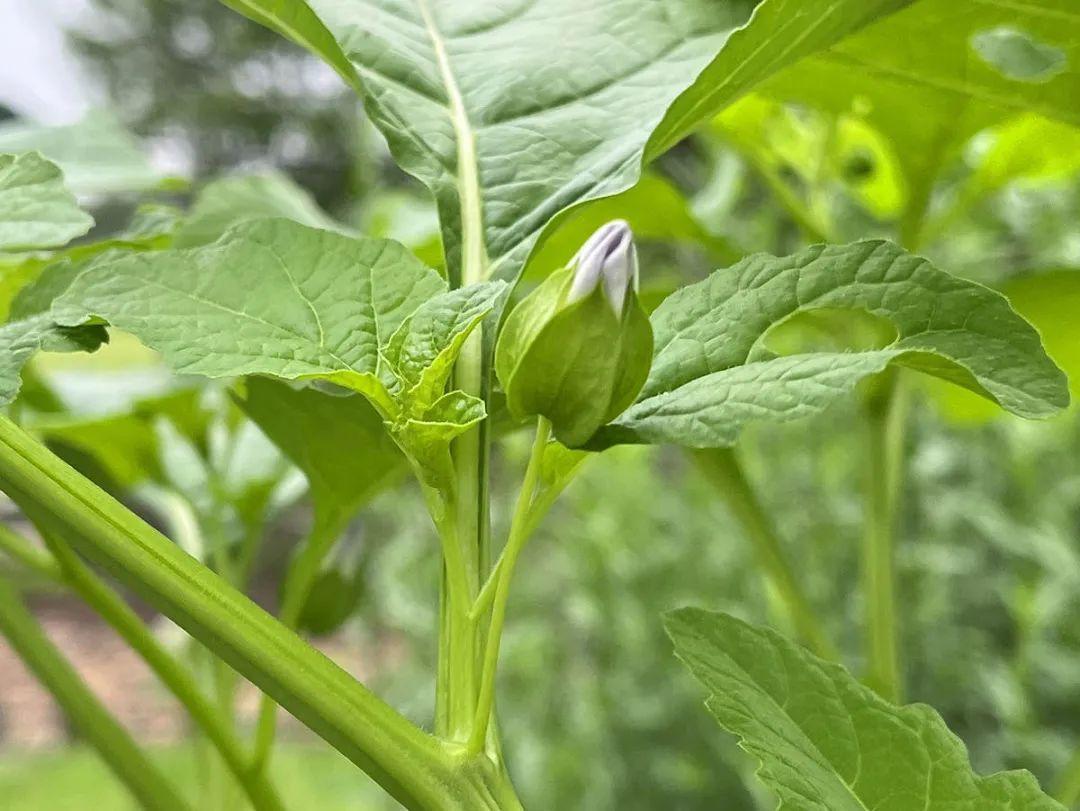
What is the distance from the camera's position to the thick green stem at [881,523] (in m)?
0.28

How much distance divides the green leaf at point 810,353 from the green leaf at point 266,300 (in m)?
0.04

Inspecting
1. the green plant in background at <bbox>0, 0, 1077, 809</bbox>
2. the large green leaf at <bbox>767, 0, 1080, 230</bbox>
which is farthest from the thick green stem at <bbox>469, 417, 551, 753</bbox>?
the large green leaf at <bbox>767, 0, 1080, 230</bbox>

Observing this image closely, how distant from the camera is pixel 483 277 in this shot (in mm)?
178

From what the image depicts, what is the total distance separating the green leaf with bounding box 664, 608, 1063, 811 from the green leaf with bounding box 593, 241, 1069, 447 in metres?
0.03

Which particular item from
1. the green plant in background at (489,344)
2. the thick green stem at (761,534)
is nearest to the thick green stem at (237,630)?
the green plant in background at (489,344)

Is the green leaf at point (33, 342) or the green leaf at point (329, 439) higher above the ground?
the green leaf at point (33, 342)

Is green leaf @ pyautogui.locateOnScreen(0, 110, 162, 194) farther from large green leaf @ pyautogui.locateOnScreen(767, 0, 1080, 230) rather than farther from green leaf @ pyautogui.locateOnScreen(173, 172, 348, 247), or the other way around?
large green leaf @ pyautogui.locateOnScreen(767, 0, 1080, 230)

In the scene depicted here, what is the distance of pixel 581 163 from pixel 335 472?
0.09 metres

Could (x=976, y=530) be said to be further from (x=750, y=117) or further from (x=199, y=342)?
(x=199, y=342)

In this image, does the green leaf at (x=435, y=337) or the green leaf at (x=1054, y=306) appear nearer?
the green leaf at (x=435, y=337)

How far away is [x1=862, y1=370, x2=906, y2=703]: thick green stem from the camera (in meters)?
0.28

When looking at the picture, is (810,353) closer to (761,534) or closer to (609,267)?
(609,267)

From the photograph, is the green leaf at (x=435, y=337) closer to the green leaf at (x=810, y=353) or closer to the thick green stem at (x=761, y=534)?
the green leaf at (x=810, y=353)

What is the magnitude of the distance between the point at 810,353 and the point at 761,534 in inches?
5.8
